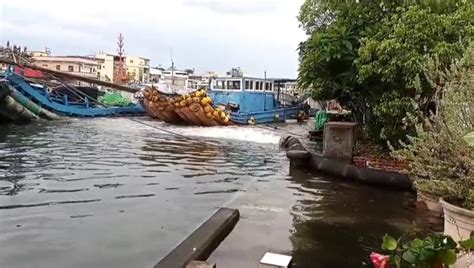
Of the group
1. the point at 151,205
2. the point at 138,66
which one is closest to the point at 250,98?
the point at 151,205

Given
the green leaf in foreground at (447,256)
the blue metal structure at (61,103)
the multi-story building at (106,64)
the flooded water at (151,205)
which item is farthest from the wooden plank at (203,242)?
the multi-story building at (106,64)

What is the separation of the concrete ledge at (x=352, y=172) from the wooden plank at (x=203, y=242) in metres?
2.66

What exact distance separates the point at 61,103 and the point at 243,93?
868cm

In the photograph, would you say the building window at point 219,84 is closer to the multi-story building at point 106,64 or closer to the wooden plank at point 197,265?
the wooden plank at point 197,265

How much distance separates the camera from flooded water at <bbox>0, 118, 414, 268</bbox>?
11.9 feet

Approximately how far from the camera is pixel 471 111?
2736mm

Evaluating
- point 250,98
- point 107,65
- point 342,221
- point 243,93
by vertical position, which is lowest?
point 342,221

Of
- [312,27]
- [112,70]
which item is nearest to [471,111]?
[312,27]

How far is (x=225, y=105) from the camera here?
21.8 m

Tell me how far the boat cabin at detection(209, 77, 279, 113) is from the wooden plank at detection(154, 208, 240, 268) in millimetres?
17787

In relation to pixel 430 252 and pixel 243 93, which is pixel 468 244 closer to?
pixel 430 252

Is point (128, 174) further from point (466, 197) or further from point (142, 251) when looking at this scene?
point (466, 197)

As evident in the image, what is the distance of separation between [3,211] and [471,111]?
461 cm

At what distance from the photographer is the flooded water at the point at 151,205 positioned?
11.9 ft
